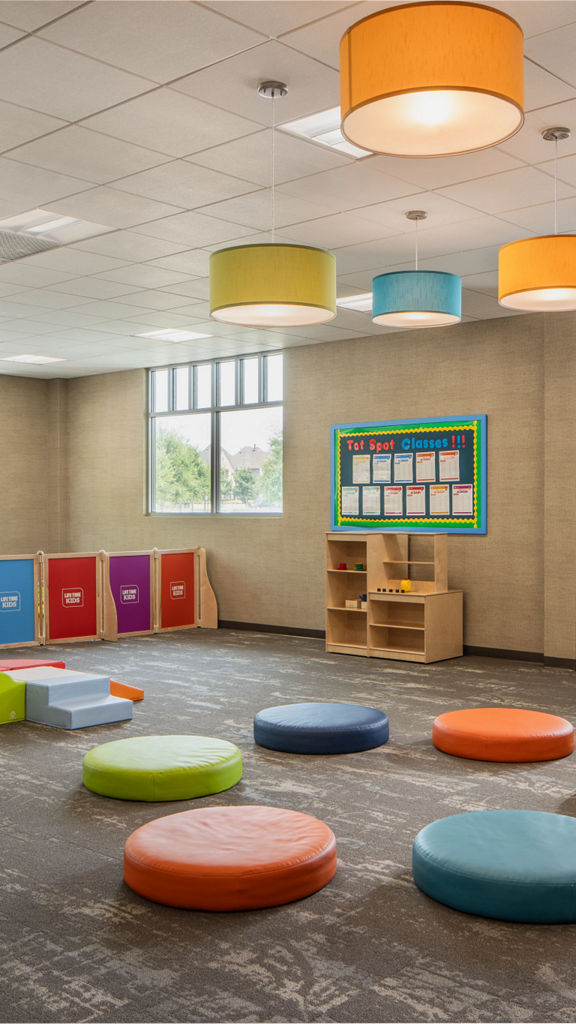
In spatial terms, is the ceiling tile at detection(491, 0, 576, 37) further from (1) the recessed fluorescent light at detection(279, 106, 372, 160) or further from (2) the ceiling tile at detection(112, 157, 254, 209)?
(2) the ceiling tile at detection(112, 157, 254, 209)

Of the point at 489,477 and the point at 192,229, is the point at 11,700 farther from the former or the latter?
the point at 489,477

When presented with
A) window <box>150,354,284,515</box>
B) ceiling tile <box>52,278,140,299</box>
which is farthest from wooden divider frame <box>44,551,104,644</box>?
ceiling tile <box>52,278,140,299</box>

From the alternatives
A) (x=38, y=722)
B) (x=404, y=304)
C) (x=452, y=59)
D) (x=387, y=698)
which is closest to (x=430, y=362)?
(x=404, y=304)

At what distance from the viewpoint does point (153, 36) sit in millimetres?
3887

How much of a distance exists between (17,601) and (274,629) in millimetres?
3059

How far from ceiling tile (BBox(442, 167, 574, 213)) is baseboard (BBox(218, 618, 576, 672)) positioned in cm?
431

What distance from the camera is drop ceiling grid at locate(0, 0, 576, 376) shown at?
388cm

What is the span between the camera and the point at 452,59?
2.90m

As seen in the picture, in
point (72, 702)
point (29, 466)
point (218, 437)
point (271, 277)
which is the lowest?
point (72, 702)

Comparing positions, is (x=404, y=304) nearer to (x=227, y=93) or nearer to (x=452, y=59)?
(x=227, y=93)

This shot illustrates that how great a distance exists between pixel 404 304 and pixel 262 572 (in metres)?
5.51

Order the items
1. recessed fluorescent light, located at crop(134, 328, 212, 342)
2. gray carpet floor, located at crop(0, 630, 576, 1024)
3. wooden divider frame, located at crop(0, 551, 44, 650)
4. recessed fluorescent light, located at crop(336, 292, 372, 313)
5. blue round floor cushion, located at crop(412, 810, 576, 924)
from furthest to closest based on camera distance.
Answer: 1. recessed fluorescent light, located at crop(134, 328, 212, 342)
2. wooden divider frame, located at crop(0, 551, 44, 650)
3. recessed fluorescent light, located at crop(336, 292, 372, 313)
4. blue round floor cushion, located at crop(412, 810, 576, 924)
5. gray carpet floor, located at crop(0, 630, 576, 1024)

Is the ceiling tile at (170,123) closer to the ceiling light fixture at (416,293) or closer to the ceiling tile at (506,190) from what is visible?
the ceiling tile at (506,190)

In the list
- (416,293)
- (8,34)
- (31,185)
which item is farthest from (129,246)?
(8,34)
